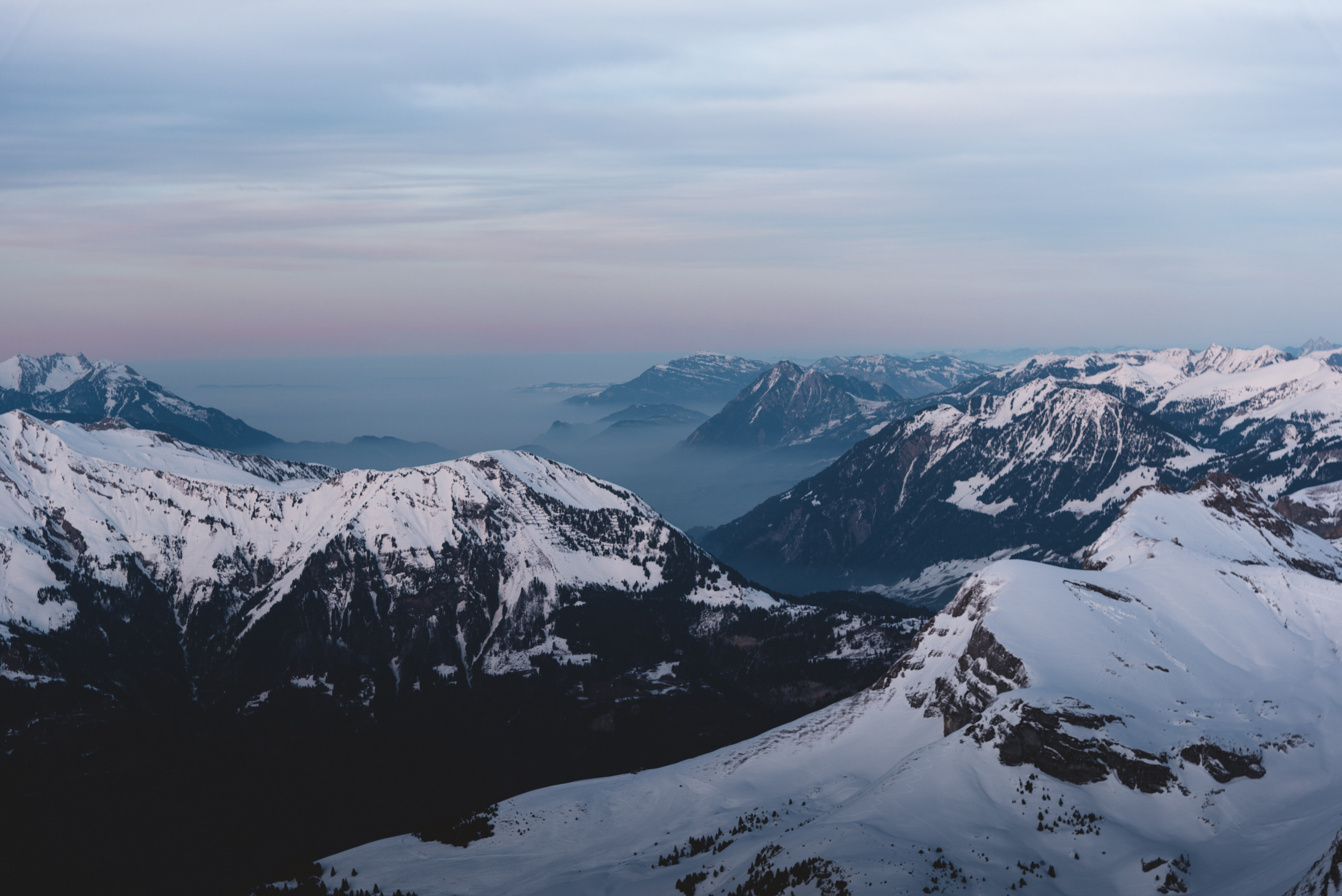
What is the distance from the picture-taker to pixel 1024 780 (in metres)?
101

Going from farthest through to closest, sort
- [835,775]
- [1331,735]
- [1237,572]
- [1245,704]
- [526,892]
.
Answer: [1237,572] → [835,775] → [1245,704] → [1331,735] → [526,892]

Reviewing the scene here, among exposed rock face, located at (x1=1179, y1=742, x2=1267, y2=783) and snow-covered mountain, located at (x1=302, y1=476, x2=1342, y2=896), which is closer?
snow-covered mountain, located at (x1=302, y1=476, x2=1342, y2=896)

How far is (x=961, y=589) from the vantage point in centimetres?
17075

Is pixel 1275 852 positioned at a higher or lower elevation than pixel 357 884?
higher

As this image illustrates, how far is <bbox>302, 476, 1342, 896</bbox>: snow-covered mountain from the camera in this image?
8212 centimetres

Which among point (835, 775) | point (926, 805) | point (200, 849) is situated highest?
point (926, 805)

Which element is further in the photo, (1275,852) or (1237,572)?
(1237,572)

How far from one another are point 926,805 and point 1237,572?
3977 inches

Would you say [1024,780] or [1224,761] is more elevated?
[1224,761]

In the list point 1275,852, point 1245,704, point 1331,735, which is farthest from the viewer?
point 1245,704

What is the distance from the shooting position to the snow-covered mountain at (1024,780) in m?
82.1

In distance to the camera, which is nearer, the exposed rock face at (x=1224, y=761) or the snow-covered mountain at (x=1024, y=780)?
the snow-covered mountain at (x=1024, y=780)

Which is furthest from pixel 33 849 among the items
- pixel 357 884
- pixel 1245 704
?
pixel 1245 704

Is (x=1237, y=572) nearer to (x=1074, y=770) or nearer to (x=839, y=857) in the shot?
(x=1074, y=770)
